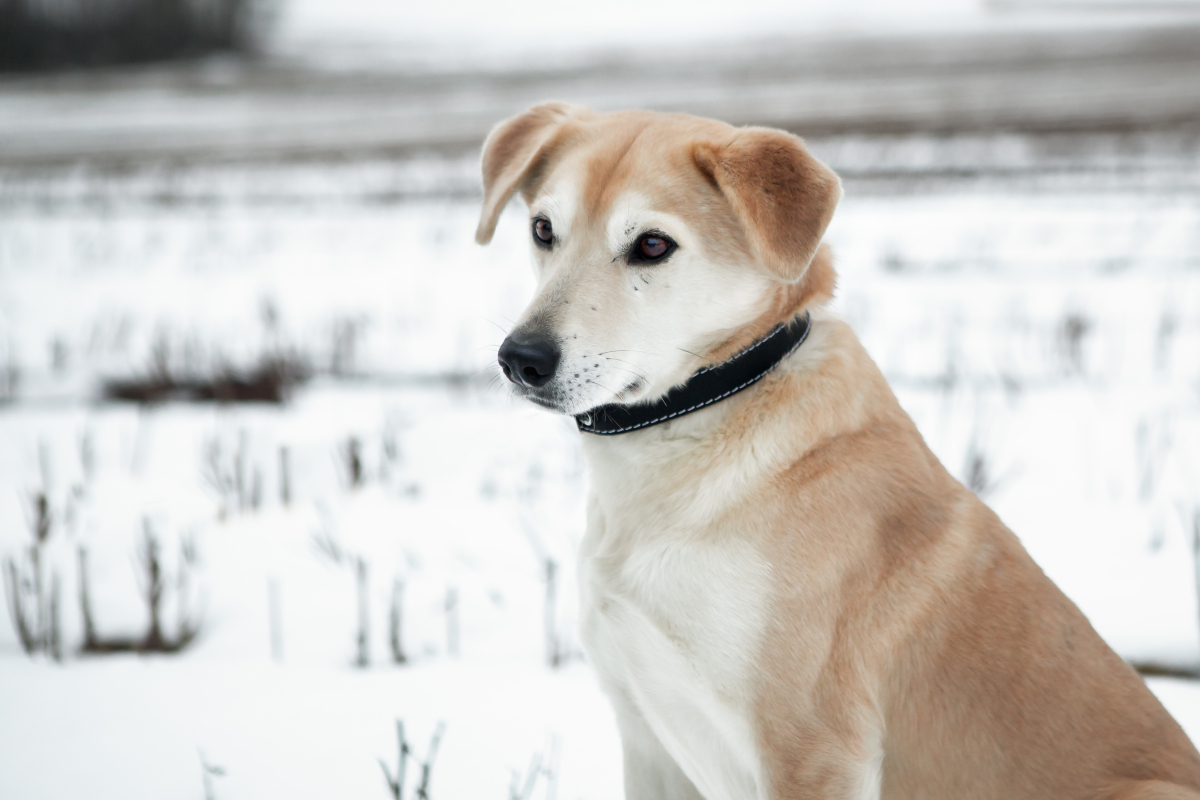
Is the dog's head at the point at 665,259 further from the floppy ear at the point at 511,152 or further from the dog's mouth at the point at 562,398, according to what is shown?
the floppy ear at the point at 511,152

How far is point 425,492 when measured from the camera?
400 centimetres

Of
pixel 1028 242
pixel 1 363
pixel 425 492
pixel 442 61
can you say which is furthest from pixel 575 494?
pixel 442 61

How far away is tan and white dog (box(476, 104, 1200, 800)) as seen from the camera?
177 cm

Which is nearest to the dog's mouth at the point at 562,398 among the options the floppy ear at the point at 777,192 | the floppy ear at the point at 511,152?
the floppy ear at the point at 777,192

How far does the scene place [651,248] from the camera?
2225 millimetres

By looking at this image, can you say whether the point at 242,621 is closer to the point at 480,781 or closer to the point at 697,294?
the point at 480,781

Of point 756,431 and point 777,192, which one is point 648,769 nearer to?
point 756,431

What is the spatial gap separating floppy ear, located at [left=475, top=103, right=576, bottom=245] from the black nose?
24.7 inches

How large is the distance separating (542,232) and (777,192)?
28.1 inches

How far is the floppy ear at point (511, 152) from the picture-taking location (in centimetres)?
258

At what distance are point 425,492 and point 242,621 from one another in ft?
3.73

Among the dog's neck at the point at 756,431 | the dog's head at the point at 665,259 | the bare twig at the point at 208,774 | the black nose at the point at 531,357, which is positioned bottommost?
the bare twig at the point at 208,774

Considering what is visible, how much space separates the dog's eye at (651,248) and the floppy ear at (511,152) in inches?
21.0

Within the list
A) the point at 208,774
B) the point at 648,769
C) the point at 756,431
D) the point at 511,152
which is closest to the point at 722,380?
the point at 756,431
